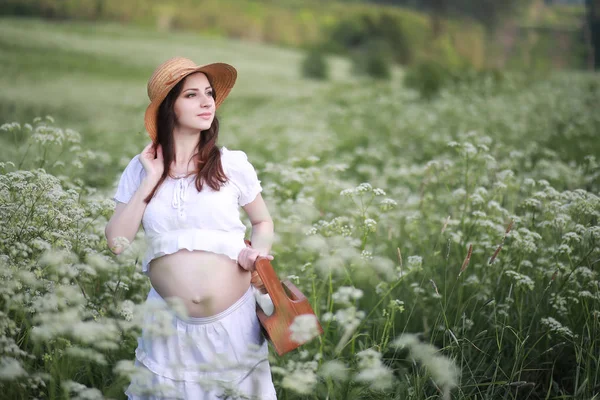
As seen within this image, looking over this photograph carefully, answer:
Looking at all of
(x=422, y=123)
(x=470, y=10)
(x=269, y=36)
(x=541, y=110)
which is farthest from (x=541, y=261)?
(x=470, y=10)

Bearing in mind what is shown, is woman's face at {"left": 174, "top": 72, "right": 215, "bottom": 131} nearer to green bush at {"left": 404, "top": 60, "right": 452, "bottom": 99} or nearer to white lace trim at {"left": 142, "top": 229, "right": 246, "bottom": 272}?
white lace trim at {"left": 142, "top": 229, "right": 246, "bottom": 272}

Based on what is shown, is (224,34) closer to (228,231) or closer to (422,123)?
(422,123)

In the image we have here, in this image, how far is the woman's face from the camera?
7.32 ft

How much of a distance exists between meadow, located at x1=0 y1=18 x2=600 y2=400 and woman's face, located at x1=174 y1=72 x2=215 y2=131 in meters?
0.55

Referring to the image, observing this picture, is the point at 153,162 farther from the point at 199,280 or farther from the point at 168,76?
the point at 199,280

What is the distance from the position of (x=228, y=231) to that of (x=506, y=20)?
15.6m

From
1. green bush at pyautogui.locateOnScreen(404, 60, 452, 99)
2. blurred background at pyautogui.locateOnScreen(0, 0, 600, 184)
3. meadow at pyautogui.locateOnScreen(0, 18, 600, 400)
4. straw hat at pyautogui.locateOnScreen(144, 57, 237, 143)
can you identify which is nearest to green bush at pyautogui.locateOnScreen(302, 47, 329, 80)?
blurred background at pyautogui.locateOnScreen(0, 0, 600, 184)

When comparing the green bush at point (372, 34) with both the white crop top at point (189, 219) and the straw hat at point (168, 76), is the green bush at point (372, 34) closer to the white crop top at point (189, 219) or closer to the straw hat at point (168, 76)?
the straw hat at point (168, 76)

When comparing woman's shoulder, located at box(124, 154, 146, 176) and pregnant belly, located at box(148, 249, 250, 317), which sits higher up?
woman's shoulder, located at box(124, 154, 146, 176)

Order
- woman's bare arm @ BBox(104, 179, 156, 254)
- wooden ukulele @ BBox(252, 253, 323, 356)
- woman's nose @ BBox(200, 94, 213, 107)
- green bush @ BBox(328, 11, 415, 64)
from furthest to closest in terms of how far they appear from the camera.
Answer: green bush @ BBox(328, 11, 415, 64), woman's nose @ BBox(200, 94, 213, 107), woman's bare arm @ BBox(104, 179, 156, 254), wooden ukulele @ BBox(252, 253, 323, 356)

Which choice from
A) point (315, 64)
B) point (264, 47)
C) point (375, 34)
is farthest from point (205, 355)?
point (375, 34)

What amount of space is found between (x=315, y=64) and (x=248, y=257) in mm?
11958

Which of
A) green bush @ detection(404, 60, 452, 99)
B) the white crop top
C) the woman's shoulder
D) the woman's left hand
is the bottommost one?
green bush @ detection(404, 60, 452, 99)

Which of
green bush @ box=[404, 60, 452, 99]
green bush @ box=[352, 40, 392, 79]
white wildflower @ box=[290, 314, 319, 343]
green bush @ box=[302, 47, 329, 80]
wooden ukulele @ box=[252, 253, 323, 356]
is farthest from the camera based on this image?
green bush @ box=[352, 40, 392, 79]
